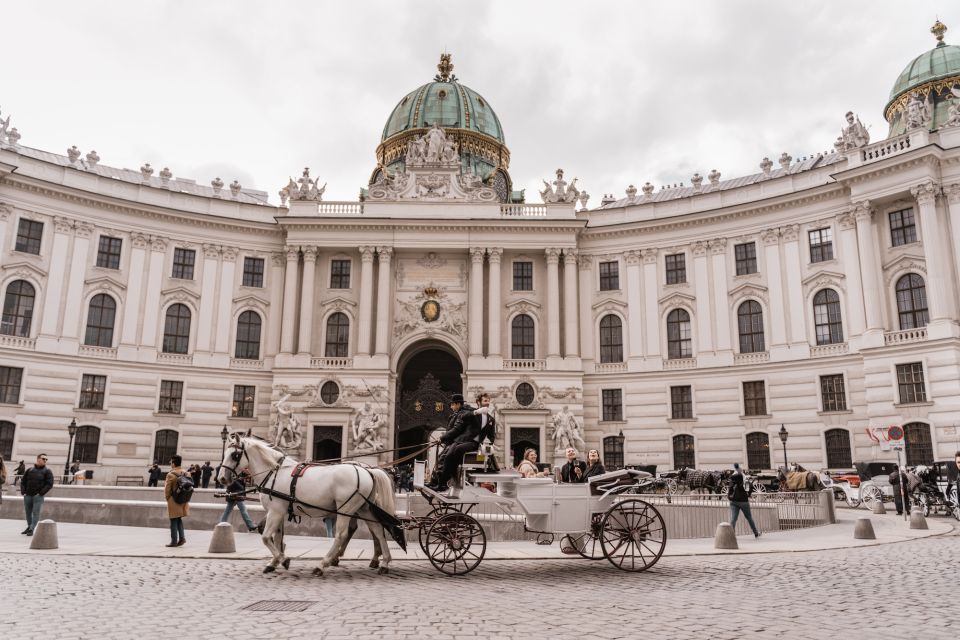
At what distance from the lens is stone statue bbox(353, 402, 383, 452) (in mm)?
38250

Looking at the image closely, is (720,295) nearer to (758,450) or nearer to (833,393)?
(833,393)

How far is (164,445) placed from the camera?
39.3 metres

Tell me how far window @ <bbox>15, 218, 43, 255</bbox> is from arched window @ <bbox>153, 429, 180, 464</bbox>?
11996 mm

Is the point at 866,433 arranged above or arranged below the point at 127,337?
below

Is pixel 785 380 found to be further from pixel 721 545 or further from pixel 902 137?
pixel 721 545

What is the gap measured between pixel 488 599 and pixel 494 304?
Result: 33.1 meters

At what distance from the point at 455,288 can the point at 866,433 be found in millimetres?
23617

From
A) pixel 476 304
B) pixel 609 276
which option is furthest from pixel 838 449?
pixel 476 304

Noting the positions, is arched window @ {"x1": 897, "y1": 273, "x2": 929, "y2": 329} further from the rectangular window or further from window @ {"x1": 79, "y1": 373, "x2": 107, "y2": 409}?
window @ {"x1": 79, "y1": 373, "x2": 107, "y2": 409}

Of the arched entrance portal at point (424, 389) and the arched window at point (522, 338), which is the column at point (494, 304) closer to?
the arched window at point (522, 338)

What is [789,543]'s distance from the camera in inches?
657

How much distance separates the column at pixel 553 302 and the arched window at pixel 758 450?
11.6 m

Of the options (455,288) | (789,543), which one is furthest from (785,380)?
(789,543)

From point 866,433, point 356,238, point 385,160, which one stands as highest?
point 385,160
